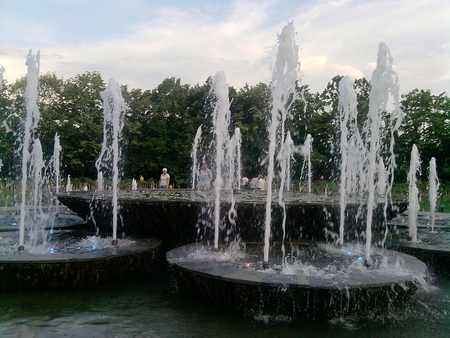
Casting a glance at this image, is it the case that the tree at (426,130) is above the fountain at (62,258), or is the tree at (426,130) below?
above

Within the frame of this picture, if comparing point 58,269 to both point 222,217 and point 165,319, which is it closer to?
point 165,319

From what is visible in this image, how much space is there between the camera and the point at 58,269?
5.20 metres

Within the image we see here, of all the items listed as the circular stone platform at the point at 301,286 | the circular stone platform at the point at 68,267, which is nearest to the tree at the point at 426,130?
the circular stone platform at the point at 301,286

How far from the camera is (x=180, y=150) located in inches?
1261

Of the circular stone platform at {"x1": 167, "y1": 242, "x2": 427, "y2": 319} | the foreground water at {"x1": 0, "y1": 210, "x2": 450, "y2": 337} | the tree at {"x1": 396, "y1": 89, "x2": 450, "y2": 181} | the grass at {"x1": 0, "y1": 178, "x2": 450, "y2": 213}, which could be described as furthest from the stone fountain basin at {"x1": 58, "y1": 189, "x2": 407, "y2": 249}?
the tree at {"x1": 396, "y1": 89, "x2": 450, "y2": 181}

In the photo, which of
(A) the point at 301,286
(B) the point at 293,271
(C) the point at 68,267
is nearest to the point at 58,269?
(C) the point at 68,267

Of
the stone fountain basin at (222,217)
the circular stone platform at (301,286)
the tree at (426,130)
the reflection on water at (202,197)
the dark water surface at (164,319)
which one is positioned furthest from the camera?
the tree at (426,130)

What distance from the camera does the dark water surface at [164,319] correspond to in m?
3.93

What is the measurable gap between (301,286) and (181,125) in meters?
30.3

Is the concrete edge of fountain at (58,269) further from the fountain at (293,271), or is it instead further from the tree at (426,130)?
the tree at (426,130)

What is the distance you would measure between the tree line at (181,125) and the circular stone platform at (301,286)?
25.2 meters

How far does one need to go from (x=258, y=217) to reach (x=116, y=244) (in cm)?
262

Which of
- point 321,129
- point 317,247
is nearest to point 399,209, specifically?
point 317,247

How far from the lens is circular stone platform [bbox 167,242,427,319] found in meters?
4.17
